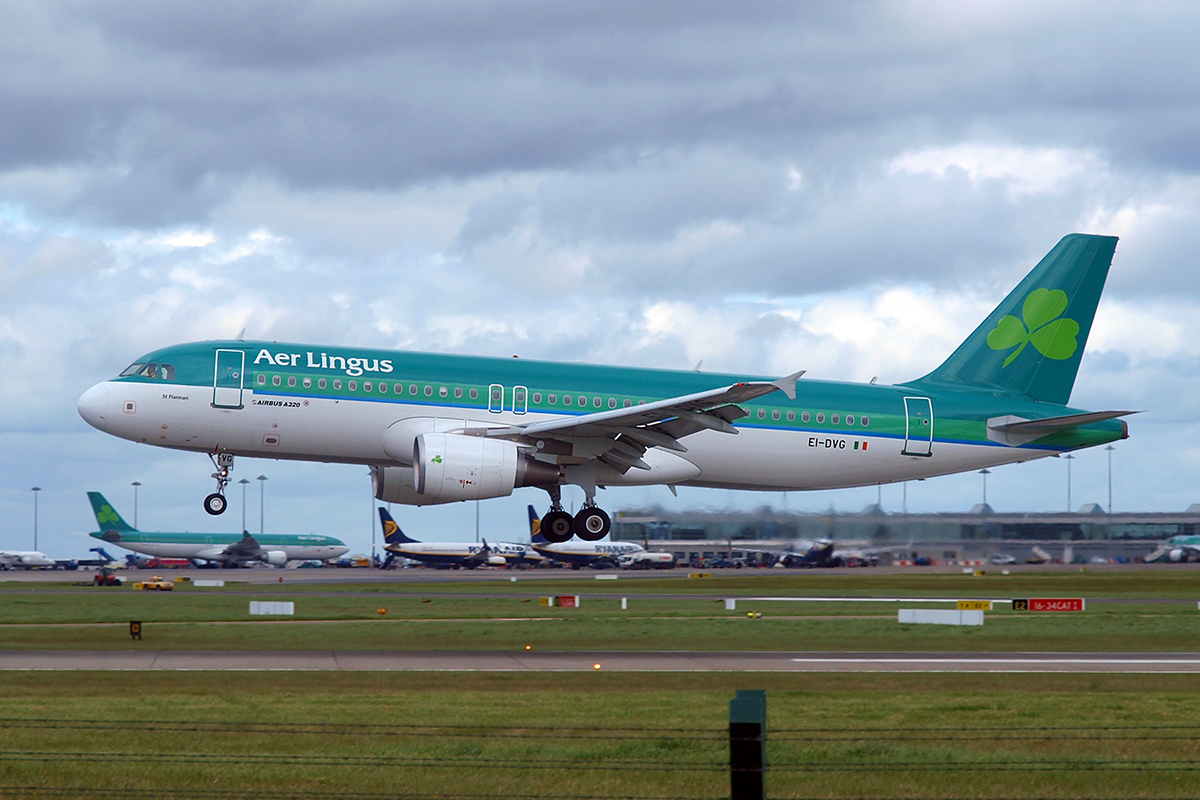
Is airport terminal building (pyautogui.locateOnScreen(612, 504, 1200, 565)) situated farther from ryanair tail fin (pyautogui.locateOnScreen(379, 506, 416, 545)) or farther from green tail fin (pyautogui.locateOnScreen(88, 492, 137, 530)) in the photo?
green tail fin (pyautogui.locateOnScreen(88, 492, 137, 530))

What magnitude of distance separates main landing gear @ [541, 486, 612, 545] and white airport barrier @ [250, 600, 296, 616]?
9.50 m

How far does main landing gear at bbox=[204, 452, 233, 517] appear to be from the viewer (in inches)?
1377

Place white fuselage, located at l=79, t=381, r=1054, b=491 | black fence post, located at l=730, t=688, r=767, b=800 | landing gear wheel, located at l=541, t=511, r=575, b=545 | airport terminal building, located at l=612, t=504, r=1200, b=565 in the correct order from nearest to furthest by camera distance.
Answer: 1. black fence post, located at l=730, t=688, r=767, b=800
2. white fuselage, located at l=79, t=381, r=1054, b=491
3. landing gear wheel, located at l=541, t=511, r=575, b=545
4. airport terminal building, located at l=612, t=504, r=1200, b=565

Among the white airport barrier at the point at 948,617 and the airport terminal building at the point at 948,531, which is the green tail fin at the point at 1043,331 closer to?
the white airport barrier at the point at 948,617

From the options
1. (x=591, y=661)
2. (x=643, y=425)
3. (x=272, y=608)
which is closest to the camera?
(x=591, y=661)

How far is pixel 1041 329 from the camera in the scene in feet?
137

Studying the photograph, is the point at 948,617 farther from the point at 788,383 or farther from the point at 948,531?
the point at 948,531

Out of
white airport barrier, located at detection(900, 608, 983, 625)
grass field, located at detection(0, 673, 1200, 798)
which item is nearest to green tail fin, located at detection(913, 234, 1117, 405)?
white airport barrier, located at detection(900, 608, 983, 625)

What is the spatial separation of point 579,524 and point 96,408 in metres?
12.8

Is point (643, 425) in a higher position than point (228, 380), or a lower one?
lower

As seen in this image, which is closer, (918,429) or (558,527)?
(558,527)

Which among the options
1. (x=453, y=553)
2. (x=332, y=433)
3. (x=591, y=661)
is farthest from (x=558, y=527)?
(x=453, y=553)

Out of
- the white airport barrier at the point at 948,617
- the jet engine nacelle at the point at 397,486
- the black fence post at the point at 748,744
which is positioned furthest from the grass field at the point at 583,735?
the jet engine nacelle at the point at 397,486

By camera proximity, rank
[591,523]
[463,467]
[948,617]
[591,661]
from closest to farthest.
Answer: [591,661]
[463,467]
[948,617]
[591,523]
